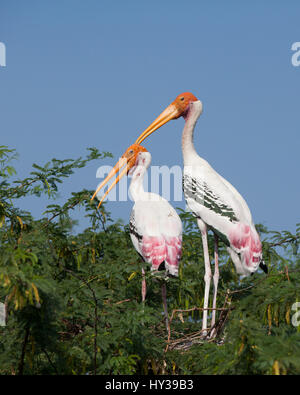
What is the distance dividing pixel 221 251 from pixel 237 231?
1448mm

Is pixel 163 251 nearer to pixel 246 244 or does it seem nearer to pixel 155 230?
pixel 155 230

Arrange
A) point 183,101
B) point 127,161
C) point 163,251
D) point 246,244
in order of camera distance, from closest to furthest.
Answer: point 246,244 < point 163,251 < point 183,101 < point 127,161

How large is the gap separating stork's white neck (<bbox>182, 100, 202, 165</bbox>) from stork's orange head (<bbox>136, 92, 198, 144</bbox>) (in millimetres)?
83

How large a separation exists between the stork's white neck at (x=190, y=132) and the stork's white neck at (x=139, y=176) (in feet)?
2.52

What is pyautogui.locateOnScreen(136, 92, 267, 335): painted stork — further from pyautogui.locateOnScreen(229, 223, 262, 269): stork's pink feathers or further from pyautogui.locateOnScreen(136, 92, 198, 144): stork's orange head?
pyautogui.locateOnScreen(136, 92, 198, 144): stork's orange head

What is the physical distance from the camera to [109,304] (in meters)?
7.09

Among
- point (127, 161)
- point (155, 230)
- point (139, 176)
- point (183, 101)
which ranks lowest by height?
point (155, 230)

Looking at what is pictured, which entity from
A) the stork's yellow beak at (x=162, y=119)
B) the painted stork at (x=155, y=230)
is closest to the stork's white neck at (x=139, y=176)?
the painted stork at (x=155, y=230)

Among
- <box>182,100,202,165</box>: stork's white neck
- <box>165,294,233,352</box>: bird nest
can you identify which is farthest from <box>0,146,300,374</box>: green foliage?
<box>182,100,202,165</box>: stork's white neck

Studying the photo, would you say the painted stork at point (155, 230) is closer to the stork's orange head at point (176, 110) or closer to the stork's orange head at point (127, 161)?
the stork's orange head at point (127, 161)

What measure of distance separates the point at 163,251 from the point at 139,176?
1.67 m

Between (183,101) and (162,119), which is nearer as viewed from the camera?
(183,101)

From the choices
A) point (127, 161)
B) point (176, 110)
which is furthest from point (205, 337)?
point (176, 110)
